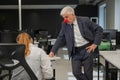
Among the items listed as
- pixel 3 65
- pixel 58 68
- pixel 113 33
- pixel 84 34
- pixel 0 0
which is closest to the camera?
pixel 3 65

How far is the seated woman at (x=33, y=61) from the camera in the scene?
2763mm

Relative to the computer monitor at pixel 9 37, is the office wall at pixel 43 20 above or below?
above

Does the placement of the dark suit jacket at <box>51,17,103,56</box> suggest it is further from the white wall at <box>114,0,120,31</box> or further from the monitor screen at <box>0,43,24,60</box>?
the white wall at <box>114,0,120,31</box>

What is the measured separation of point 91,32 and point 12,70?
217cm

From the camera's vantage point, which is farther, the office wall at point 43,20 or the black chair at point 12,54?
the office wall at point 43,20

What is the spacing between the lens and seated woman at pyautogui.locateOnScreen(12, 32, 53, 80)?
276 centimetres

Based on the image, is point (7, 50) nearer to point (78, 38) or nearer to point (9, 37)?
point (78, 38)

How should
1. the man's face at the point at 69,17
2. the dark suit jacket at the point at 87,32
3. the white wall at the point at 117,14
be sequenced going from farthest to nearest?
the white wall at the point at 117,14 → the dark suit jacket at the point at 87,32 → the man's face at the point at 69,17

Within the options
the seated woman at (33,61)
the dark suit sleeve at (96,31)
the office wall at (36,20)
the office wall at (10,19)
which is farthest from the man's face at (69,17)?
the office wall at (10,19)

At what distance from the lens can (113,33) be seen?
26.1ft

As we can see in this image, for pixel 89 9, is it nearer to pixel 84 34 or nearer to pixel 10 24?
pixel 10 24

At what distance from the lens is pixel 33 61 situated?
9.39 feet

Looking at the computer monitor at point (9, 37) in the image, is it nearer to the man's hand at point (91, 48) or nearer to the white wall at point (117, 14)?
the man's hand at point (91, 48)

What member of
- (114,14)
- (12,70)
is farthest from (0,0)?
(12,70)
